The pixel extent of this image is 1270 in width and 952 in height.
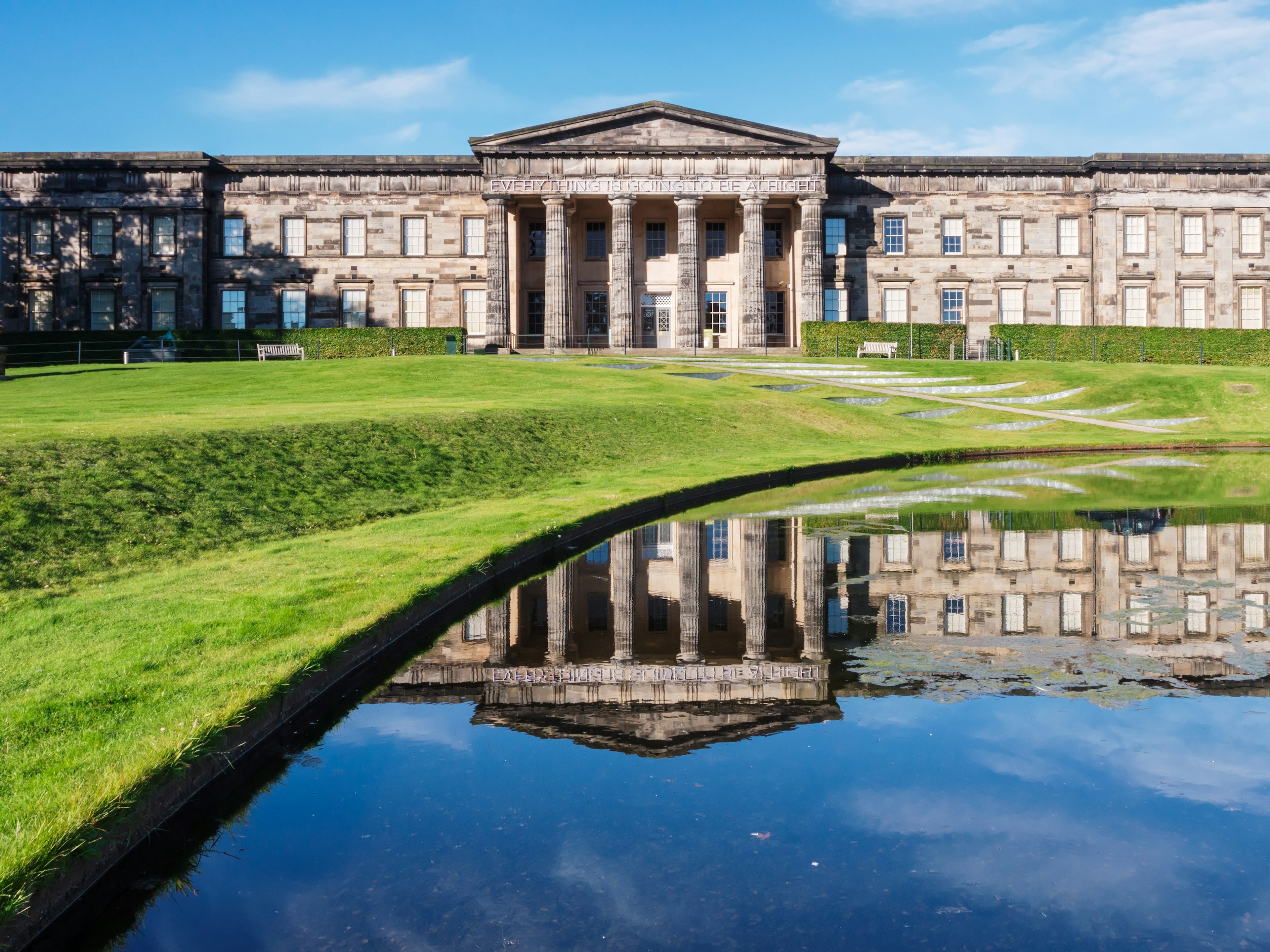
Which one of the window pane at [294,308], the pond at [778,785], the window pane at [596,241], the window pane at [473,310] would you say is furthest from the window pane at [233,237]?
the pond at [778,785]

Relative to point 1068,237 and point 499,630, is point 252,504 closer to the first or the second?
point 499,630

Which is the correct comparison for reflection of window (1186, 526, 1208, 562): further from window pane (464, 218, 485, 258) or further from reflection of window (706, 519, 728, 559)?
window pane (464, 218, 485, 258)

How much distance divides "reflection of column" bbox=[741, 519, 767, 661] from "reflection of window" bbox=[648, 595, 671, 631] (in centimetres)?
72

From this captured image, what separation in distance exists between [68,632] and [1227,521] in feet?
48.1

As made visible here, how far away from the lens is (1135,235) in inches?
2244

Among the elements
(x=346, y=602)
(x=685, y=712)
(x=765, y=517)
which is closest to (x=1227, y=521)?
(x=765, y=517)

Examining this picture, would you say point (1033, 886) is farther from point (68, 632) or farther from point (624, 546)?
point (624, 546)

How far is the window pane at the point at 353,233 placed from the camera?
5716cm

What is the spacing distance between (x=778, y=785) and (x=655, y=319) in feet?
170

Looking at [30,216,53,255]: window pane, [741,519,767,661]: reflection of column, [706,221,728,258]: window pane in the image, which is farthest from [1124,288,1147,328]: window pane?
[30,216,53,255]: window pane

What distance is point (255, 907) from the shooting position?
4.56 m

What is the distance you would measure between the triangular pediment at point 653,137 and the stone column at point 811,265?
3.00 metres

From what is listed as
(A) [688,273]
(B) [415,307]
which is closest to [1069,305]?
(A) [688,273]

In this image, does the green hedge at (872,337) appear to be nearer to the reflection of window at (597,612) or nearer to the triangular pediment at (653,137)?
the triangular pediment at (653,137)
